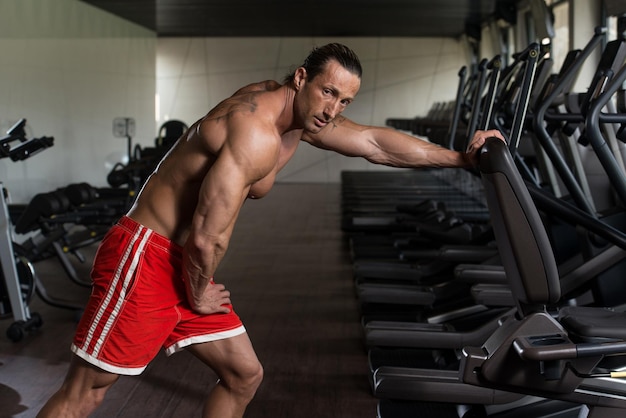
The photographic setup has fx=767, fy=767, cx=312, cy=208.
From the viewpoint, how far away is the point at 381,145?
92.3 inches

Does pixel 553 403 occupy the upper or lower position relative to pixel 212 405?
lower

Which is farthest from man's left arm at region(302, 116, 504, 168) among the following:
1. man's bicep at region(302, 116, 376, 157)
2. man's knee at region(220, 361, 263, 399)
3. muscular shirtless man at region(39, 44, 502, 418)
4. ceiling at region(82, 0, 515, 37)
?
ceiling at region(82, 0, 515, 37)

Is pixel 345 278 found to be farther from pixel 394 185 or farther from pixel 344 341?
pixel 394 185

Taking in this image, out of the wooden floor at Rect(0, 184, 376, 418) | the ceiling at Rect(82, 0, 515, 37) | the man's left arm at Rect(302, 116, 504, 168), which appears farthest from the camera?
the ceiling at Rect(82, 0, 515, 37)

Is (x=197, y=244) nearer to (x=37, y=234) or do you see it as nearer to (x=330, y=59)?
(x=330, y=59)

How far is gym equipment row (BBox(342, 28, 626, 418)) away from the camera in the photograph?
210 cm

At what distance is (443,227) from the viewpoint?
5355mm

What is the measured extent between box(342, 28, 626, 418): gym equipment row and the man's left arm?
0.21 m

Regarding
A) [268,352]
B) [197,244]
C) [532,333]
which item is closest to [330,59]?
[197,244]

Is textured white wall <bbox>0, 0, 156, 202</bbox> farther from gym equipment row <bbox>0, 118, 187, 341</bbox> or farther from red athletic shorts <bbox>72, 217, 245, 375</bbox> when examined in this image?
red athletic shorts <bbox>72, 217, 245, 375</bbox>

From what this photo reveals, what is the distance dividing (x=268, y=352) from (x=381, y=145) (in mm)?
1643

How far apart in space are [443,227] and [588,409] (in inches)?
124

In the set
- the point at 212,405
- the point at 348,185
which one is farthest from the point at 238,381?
the point at 348,185

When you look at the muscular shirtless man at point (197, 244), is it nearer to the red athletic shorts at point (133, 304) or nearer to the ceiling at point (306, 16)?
the red athletic shorts at point (133, 304)
